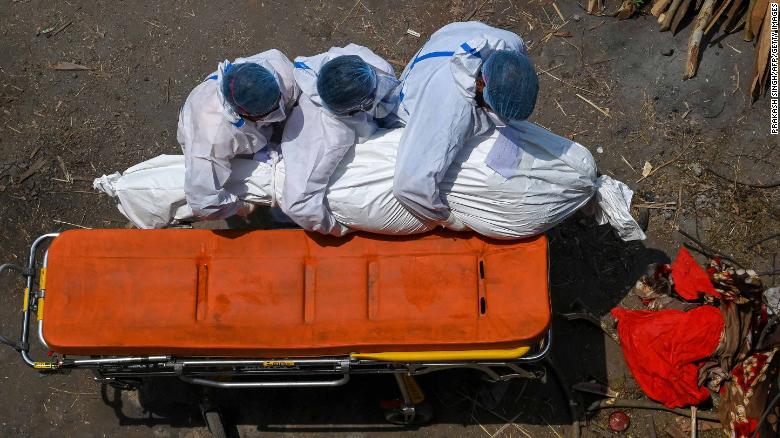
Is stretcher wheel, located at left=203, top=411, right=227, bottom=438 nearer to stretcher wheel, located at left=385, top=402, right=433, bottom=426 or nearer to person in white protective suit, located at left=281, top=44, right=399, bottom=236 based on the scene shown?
stretcher wheel, located at left=385, top=402, right=433, bottom=426

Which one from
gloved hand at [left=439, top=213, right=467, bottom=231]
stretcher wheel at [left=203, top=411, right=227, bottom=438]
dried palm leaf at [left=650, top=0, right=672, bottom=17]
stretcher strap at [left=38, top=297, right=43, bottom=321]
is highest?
dried palm leaf at [left=650, top=0, right=672, bottom=17]

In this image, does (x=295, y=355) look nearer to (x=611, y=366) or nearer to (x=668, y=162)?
(x=611, y=366)

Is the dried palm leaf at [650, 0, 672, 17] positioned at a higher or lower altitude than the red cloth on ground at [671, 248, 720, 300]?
higher

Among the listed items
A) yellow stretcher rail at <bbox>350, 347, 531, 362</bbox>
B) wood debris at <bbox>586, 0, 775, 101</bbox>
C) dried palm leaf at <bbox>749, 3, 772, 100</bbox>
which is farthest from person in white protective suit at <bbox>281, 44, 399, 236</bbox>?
dried palm leaf at <bbox>749, 3, 772, 100</bbox>

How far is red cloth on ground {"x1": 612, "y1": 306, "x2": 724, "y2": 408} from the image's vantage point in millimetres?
4645

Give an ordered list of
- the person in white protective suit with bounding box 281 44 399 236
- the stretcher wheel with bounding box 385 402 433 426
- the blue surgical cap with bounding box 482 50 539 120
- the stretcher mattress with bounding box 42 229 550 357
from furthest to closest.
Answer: the stretcher wheel with bounding box 385 402 433 426 < the stretcher mattress with bounding box 42 229 550 357 < the person in white protective suit with bounding box 281 44 399 236 < the blue surgical cap with bounding box 482 50 539 120

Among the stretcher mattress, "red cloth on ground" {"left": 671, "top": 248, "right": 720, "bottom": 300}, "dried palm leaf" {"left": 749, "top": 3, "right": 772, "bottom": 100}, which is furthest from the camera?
"dried palm leaf" {"left": 749, "top": 3, "right": 772, "bottom": 100}

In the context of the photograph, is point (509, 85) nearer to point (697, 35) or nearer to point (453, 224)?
point (453, 224)

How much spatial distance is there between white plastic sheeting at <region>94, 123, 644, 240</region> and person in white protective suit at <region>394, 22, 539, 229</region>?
3.4 inches

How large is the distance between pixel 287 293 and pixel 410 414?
138cm

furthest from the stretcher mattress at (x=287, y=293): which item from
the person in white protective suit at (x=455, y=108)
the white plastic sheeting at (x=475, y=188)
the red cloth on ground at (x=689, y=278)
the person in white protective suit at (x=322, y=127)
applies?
the red cloth on ground at (x=689, y=278)

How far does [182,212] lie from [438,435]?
7.55 feet

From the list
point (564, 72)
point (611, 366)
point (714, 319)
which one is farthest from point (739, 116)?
point (611, 366)

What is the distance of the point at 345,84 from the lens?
139 inches
